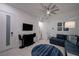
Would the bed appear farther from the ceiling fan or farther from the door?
the ceiling fan

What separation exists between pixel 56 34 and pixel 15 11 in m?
1.34

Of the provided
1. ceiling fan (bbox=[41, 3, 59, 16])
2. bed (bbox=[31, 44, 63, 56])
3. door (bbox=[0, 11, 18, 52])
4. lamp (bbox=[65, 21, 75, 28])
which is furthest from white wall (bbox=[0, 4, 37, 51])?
lamp (bbox=[65, 21, 75, 28])

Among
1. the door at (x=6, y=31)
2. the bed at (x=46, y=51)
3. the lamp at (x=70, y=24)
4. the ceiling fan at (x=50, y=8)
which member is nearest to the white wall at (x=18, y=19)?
the door at (x=6, y=31)

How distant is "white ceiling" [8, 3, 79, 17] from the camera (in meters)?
1.66

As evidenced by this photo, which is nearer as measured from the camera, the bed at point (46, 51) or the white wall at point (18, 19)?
the bed at point (46, 51)

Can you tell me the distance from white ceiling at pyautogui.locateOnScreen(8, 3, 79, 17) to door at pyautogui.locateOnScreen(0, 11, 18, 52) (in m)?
0.40

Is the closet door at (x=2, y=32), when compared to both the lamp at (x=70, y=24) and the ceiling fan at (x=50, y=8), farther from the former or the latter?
the lamp at (x=70, y=24)

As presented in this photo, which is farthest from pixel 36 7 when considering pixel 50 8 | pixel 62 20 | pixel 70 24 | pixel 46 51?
pixel 46 51

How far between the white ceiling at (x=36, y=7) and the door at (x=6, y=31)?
1.31 feet

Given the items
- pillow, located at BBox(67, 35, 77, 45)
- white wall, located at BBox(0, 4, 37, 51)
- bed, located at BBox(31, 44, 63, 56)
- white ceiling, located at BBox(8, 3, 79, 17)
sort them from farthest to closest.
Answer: white wall, located at BBox(0, 4, 37, 51), pillow, located at BBox(67, 35, 77, 45), white ceiling, located at BBox(8, 3, 79, 17), bed, located at BBox(31, 44, 63, 56)

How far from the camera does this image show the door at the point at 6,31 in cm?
187

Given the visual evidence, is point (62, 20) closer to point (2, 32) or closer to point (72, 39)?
point (72, 39)

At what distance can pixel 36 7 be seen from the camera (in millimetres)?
1837

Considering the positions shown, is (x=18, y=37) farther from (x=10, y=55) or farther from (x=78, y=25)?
(x=78, y=25)
